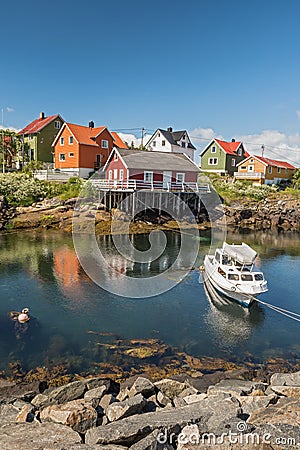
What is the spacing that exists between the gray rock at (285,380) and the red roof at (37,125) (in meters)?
51.7

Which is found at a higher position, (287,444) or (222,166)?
(222,166)

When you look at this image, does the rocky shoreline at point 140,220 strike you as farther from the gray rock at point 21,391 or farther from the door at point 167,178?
the gray rock at point 21,391

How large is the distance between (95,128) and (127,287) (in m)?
38.7

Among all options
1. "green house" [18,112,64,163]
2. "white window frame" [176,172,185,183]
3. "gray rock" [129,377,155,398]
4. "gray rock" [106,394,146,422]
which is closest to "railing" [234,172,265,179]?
"white window frame" [176,172,185,183]

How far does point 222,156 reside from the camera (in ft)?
209

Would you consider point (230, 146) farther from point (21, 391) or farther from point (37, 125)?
→ point (21, 391)

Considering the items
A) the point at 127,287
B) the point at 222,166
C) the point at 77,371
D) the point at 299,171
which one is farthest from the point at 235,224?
the point at 77,371

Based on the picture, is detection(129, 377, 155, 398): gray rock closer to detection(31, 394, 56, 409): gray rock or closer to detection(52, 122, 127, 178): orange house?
detection(31, 394, 56, 409): gray rock

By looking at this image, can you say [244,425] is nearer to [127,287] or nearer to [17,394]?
[17,394]

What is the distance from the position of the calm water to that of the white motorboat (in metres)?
0.82

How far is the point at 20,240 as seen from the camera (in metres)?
32.7

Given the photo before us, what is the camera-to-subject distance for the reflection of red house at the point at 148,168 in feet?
129

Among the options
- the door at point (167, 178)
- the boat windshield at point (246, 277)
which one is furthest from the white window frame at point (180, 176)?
the boat windshield at point (246, 277)

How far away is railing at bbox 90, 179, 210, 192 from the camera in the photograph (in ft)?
128
